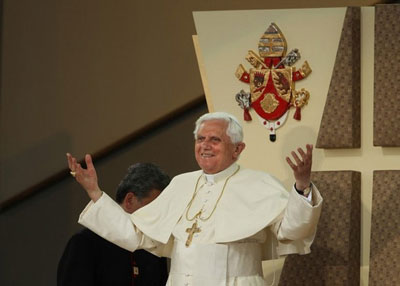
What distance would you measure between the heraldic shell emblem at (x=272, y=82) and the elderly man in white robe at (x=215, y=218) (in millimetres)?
375

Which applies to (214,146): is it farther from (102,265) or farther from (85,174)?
(102,265)

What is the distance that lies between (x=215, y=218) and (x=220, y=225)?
0.06 meters

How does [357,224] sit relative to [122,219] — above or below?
below

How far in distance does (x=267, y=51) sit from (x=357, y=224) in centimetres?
93

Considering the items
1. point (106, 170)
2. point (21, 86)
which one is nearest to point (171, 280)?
point (106, 170)

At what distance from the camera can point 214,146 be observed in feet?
13.8

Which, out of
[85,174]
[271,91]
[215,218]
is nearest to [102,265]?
[85,174]

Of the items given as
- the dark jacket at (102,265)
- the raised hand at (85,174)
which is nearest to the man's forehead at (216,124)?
the raised hand at (85,174)

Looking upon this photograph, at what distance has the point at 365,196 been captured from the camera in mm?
4434

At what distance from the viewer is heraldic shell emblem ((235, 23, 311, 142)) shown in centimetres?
455

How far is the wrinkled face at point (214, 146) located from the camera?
4.19m

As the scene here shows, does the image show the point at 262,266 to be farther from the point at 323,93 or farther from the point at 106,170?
the point at 106,170

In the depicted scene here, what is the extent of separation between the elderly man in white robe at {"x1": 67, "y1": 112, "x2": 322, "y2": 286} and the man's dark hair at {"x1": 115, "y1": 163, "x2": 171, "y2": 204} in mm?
273

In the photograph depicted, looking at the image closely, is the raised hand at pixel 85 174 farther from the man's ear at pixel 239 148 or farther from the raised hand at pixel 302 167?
the raised hand at pixel 302 167
